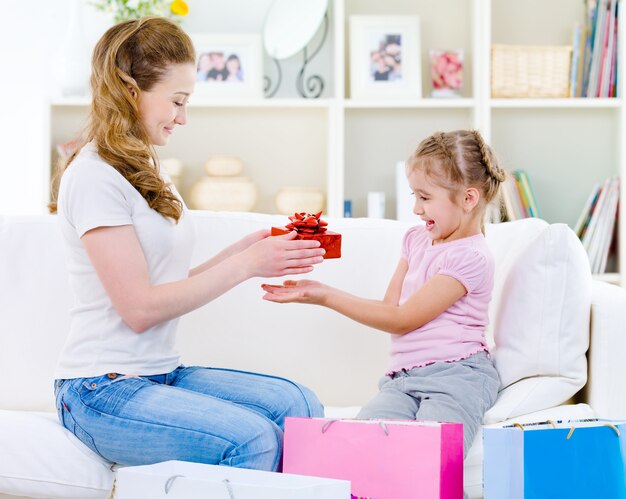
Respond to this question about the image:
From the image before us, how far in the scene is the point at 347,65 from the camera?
339 centimetres

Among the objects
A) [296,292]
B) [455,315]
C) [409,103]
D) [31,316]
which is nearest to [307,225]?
[296,292]

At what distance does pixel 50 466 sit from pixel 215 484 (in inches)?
19.2

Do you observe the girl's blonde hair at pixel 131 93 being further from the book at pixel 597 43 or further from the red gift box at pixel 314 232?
the book at pixel 597 43

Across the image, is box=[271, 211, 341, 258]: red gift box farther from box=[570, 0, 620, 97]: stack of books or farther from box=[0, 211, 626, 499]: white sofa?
box=[570, 0, 620, 97]: stack of books

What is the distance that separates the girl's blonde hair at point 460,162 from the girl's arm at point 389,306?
214 millimetres

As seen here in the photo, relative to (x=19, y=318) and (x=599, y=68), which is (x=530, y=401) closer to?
(x=19, y=318)

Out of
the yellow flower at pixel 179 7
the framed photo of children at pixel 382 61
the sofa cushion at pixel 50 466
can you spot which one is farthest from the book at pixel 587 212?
the sofa cushion at pixel 50 466

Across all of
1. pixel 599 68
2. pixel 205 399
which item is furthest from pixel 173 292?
pixel 599 68

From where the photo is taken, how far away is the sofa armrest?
1.76 metres

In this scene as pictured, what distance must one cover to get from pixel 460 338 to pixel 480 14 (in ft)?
5.77

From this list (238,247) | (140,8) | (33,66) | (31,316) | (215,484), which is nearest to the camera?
(215,484)

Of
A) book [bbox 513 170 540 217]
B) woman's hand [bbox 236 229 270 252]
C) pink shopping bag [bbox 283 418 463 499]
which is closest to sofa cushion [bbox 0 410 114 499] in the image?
pink shopping bag [bbox 283 418 463 499]

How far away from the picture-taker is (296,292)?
1.83m

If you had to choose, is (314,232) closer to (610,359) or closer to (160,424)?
(160,424)
